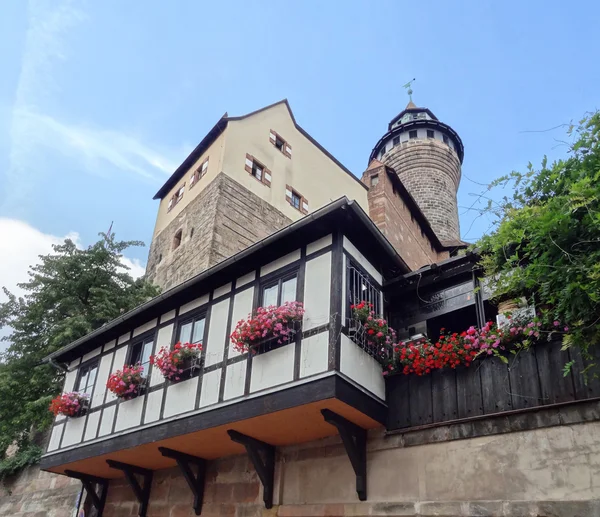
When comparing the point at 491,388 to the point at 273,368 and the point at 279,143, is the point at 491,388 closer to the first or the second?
the point at 273,368

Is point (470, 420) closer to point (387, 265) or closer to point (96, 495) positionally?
point (387, 265)

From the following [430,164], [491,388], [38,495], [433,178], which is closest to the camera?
[491,388]

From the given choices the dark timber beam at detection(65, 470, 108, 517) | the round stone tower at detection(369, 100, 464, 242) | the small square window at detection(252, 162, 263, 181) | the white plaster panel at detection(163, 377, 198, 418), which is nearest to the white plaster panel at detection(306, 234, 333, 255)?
the white plaster panel at detection(163, 377, 198, 418)

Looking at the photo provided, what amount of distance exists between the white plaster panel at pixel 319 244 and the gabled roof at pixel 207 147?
10.2m

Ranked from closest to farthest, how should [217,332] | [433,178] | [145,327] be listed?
1. [217,332]
2. [145,327]
3. [433,178]

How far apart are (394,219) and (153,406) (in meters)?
13.3

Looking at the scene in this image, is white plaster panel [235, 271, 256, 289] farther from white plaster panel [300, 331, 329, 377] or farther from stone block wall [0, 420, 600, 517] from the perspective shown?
stone block wall [0, 420, 600, 517]

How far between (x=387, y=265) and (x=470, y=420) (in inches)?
118

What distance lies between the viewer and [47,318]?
45.8ft

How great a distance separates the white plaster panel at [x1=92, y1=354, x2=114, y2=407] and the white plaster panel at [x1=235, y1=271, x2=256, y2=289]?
360cm

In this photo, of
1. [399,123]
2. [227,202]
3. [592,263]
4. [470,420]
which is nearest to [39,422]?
[227,202]

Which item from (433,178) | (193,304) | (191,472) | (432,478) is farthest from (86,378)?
(433,178)

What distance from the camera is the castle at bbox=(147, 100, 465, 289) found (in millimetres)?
16438

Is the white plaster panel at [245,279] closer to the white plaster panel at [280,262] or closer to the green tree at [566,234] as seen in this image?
the white plaster panel at [280,262]
